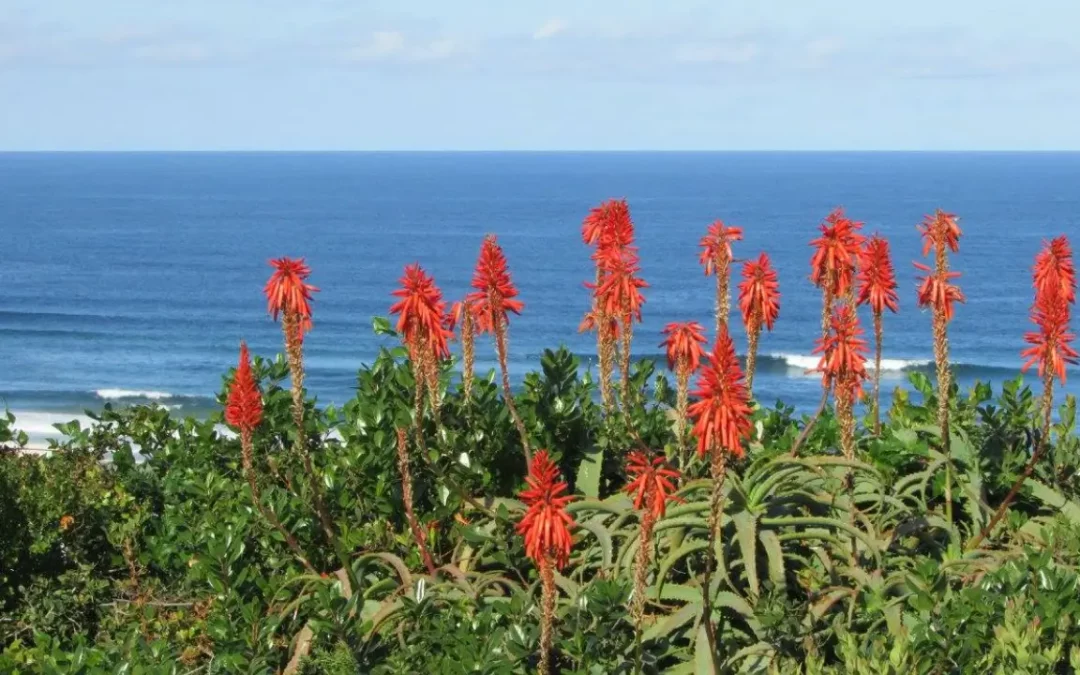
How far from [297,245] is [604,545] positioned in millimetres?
114568

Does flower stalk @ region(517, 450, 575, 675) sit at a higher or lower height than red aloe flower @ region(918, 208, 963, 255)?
lower

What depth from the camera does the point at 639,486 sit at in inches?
158

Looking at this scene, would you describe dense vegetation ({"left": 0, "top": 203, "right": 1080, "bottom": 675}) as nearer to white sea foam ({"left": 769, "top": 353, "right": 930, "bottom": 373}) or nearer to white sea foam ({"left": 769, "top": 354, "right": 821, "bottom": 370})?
white sea foam ({"left": 769, "top": 353, "right": 930, "bottom": 373})

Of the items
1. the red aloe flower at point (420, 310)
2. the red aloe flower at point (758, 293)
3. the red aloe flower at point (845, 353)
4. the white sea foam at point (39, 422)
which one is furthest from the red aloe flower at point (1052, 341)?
the white sea foam at point (39, 422)

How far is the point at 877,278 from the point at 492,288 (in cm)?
160

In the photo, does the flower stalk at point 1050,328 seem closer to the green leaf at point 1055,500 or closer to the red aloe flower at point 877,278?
the green leaf at point 1055,500

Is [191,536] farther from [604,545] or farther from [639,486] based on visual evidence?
[639,486]

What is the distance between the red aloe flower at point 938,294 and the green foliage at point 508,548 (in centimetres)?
70

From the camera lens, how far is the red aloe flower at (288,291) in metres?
4.85

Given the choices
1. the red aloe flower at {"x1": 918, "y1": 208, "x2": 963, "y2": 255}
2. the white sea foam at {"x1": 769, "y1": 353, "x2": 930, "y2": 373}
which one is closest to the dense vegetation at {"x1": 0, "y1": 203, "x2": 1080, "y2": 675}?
the red aloe flower at {"x1": 918, "y1": 208, "x2": 963, "y2": 255}

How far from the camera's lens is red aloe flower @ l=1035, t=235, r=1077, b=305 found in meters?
5.28

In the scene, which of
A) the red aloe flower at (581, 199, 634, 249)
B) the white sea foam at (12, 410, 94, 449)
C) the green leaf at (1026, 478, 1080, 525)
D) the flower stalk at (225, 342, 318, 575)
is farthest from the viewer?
the white sea foam at (12, 410, 94, 449)

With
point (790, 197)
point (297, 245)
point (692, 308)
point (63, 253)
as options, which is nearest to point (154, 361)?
point (692, 308)

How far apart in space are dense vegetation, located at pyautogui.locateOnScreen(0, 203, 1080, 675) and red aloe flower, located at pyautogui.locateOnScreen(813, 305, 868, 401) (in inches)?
0.4
